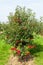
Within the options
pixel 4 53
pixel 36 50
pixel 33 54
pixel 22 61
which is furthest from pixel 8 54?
pixel 22 61

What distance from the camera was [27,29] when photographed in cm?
2873

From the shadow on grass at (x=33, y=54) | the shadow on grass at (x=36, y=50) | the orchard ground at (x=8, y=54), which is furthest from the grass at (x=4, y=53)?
the shadow on grass at (x=36, y=50)

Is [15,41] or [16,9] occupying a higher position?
[16,9]

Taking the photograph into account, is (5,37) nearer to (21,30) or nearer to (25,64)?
(21,30)

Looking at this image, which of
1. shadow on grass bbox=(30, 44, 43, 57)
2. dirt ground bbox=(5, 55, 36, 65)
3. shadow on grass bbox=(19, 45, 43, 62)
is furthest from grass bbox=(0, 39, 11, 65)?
shadow on grass bbox=(30, 44, 43, 57)

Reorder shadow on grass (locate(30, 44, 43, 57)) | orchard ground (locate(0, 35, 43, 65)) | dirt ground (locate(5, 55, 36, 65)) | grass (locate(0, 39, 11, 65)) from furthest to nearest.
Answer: shadow on grass (locate(30, 44, 43, 57))
grass (locate(0, 39, 11, 65))
orchard ground (locate(0, 35, 43, 65))
dirt ground (locate(5, 55, 36, 65))

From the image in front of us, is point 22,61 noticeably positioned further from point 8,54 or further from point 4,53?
point 4,53

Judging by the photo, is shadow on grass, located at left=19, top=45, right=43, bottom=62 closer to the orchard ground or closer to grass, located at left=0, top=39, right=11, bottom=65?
the orchard ground

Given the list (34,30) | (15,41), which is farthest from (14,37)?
(34,30)

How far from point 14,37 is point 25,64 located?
374cm

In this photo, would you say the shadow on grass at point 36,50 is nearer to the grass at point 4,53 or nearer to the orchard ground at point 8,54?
the orchard ground at point 8,54

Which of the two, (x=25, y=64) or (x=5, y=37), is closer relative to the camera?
(x=25, y=64)

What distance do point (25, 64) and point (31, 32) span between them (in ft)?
13.7

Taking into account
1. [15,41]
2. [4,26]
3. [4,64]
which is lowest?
[4,64]
